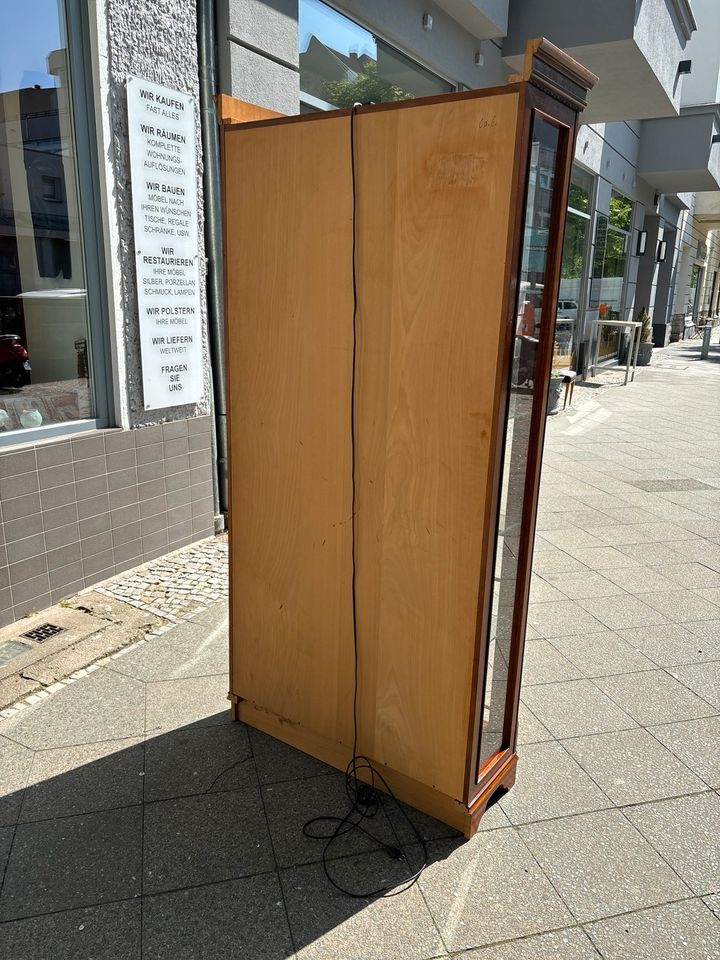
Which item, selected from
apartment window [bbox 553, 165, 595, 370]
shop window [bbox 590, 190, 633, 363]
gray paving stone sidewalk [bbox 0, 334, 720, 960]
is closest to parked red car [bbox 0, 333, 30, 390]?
gray paving stone sidewalk [bbox 0, 334, 720, 960]

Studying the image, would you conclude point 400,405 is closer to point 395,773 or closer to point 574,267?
point 395,773

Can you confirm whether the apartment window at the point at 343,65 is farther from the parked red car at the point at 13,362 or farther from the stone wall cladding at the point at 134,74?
the parked red car at the point at 13,362

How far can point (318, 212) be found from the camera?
7.89ft

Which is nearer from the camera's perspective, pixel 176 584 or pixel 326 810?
pixel 326 810

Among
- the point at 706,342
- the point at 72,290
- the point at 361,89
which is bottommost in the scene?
the point at 706,342

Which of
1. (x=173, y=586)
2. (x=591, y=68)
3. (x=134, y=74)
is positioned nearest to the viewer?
(x=134, y=74)

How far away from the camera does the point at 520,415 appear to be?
7.63 ft

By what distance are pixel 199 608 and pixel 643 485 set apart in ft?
17.2

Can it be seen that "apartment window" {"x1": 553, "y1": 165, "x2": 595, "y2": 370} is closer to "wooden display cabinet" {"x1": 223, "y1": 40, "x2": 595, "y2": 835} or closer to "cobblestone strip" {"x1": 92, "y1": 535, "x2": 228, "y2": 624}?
"cobblestone strip" {"x1": 92, "y1": 535, "x2": 228, "y2": 624}

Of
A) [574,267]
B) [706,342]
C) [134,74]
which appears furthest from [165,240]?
[706,342]

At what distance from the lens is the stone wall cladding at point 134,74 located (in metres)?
4.23

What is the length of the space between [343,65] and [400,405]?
16.9 feet

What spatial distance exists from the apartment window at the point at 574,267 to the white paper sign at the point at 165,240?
900cm

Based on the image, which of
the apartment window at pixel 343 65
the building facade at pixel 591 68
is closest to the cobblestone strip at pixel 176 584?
the building facade at pixel 591 68
